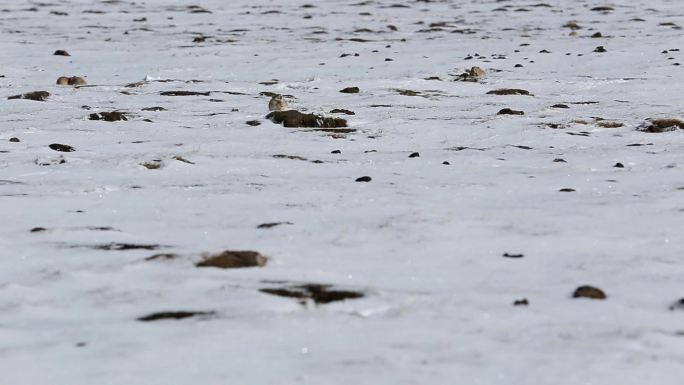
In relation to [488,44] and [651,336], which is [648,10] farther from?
[651,336]

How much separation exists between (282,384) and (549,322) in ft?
4.12

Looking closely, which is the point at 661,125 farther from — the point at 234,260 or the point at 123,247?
the point at 123,247

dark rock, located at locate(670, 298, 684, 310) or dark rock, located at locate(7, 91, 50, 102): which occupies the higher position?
dark rock, located at locate(670, 298, 684, 310)

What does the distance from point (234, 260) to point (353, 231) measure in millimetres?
911

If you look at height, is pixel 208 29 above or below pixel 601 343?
below

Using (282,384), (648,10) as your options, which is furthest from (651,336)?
(648,10)

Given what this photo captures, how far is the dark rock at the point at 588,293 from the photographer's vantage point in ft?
15.3

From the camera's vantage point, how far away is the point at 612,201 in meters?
6.57

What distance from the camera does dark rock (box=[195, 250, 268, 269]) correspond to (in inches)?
202

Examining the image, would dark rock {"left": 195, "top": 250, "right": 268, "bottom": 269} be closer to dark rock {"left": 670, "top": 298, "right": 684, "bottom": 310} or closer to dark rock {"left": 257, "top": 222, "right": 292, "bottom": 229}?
dark rock {"left": 257, "top": 222, "right": 292, "bottom": 229}

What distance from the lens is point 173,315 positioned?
445 centimetres

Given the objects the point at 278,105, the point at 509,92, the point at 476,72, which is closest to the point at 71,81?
the point at 278,105

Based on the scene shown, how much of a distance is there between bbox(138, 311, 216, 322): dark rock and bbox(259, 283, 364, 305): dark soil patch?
0.38 metres

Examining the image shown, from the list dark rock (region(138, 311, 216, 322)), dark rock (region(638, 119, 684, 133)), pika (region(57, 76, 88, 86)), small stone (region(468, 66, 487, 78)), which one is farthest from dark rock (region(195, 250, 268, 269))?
small stone (region(468, 66, 487, 78))
